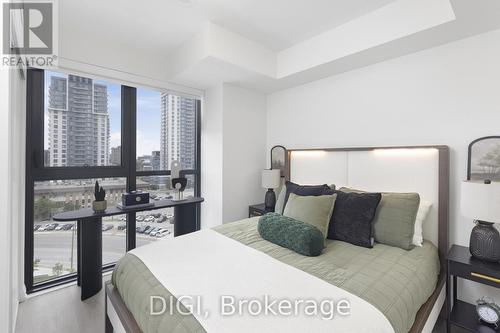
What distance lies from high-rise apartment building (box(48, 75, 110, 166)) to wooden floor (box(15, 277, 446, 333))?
1.35 m

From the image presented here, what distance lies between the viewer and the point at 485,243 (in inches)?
64.7

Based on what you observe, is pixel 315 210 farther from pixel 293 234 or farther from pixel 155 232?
pixel 155 232

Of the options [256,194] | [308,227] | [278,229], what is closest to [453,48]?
[308,227]

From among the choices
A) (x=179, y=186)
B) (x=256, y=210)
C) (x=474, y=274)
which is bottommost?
(x=474, y=274)

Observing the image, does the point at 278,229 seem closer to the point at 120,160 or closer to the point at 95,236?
the point at 95,236

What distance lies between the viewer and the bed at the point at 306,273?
3.57ft

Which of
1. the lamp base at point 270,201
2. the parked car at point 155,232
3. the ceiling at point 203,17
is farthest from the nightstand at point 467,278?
the parked car at point 155,232

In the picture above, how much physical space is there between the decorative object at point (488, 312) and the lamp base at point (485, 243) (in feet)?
1.01

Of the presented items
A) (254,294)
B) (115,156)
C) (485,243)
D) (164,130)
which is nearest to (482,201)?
(485,243)

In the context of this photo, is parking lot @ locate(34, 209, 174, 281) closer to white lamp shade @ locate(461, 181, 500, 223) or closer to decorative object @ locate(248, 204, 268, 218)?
decorative object @ locate(248, 204, 268, 218)

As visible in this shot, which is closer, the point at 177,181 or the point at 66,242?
the point at 66,242

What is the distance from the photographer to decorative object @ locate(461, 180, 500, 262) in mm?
1559

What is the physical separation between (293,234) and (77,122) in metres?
2.68

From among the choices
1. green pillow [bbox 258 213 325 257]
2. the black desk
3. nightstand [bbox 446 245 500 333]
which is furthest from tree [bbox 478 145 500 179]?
the black desk
